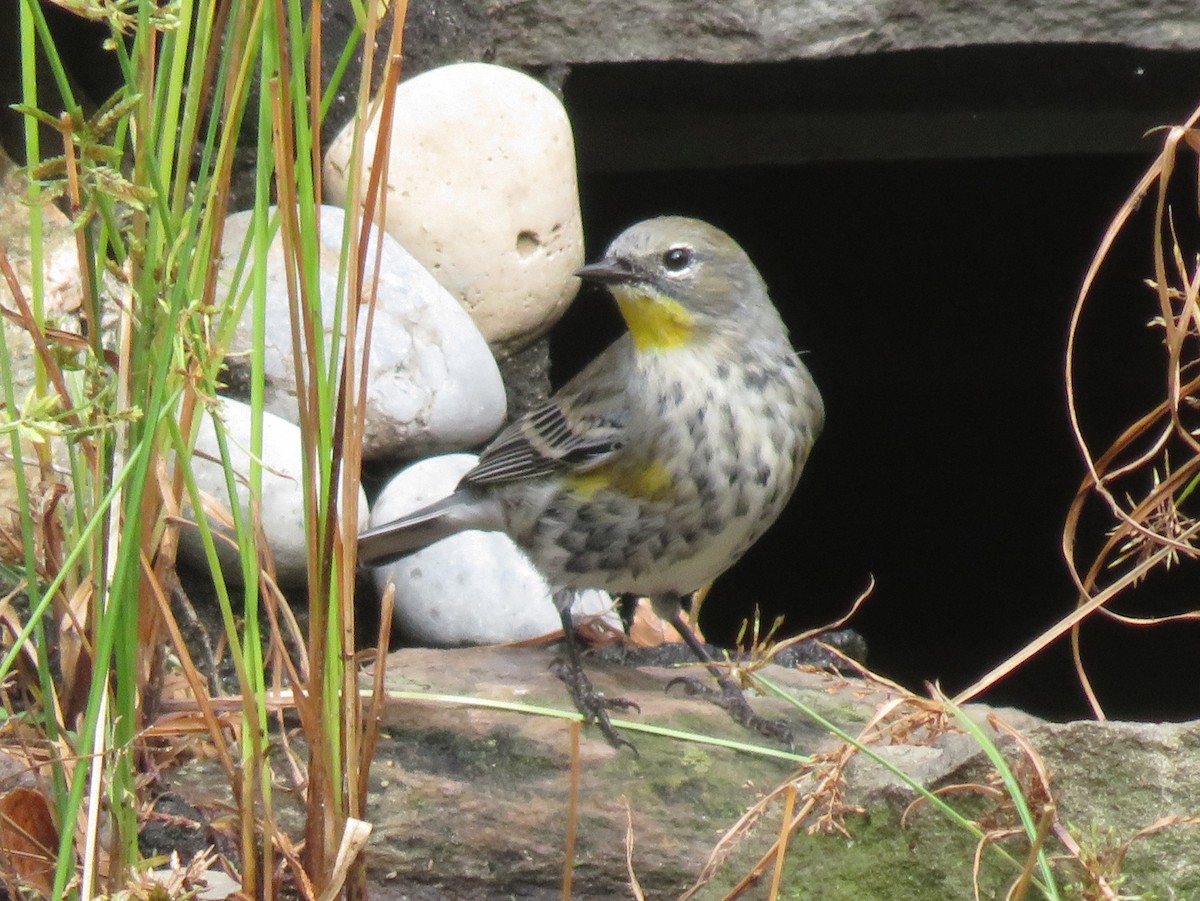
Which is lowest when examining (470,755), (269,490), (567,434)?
(470,755)

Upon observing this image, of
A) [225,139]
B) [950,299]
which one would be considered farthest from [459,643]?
[950,299]

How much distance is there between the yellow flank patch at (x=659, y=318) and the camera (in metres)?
3.00

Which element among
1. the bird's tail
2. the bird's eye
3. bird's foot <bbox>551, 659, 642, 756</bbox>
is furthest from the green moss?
the bird's eye

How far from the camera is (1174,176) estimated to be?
5039mm

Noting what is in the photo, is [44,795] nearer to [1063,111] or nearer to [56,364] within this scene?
[56,364]

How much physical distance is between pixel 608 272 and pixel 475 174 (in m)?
0.83

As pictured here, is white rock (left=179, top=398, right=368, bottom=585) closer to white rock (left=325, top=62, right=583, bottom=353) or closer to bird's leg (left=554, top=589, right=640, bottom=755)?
bird's leg (left=554, top=589, right=640, bottom=755)

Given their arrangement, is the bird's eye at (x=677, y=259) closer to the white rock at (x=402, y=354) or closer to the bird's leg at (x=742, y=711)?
the white rock at (x=402, y=354)

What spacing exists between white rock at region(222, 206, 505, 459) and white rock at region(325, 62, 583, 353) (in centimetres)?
12

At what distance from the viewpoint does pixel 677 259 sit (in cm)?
300

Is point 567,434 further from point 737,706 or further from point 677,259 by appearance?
point 737,706

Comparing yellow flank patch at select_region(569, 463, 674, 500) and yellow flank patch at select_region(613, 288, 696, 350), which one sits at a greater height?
yellow flank patch at select_region(613, 288, 696, 350)

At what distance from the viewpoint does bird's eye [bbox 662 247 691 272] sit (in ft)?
9.81

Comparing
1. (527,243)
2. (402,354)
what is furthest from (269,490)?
(527,243)
